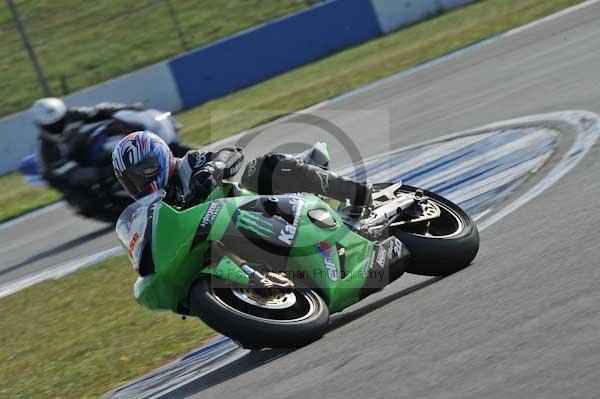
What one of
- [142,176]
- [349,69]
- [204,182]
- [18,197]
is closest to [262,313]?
[204,182]

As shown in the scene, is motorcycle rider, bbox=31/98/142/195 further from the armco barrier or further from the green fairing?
the armco barrier

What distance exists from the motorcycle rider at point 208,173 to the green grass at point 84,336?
138 centimetres

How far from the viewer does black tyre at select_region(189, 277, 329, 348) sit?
467 cm

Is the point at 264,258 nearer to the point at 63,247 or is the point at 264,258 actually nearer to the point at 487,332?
the point at 487,332

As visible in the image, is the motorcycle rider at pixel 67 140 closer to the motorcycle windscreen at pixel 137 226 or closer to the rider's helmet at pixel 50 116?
the rider's helmet at pixel 50 116

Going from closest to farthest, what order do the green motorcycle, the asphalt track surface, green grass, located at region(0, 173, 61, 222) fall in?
the asphalt track surface < the green motorcycle < green grass, located at region(0, 173, 61, 222)

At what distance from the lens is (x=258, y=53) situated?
2053 cm

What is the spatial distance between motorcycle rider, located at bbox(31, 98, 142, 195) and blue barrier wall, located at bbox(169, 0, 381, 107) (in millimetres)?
8111

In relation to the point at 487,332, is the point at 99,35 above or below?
below

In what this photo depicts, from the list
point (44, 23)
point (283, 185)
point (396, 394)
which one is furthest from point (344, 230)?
point (44, 23)

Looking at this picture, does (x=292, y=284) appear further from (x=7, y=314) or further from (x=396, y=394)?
(x=7, y=314)

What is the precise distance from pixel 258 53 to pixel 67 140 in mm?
9144

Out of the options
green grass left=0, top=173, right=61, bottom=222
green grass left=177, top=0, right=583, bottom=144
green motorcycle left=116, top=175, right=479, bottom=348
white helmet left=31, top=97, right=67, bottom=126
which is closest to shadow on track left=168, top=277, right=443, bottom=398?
green motorcycle left=116, top=175, right=479, bottom=348

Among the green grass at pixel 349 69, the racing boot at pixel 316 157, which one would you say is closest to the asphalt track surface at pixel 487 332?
the racing boot at pixel 316 157
